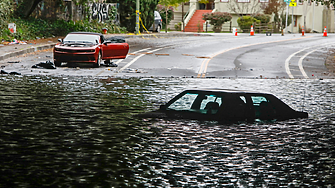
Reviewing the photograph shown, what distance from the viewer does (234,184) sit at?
6.41 metres

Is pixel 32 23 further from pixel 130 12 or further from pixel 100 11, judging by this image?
pixel 130 12

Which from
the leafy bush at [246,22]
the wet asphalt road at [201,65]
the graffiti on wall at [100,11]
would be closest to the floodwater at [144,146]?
the wet asphalt road at [201,65]

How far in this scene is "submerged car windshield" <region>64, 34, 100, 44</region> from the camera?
74.0 ft

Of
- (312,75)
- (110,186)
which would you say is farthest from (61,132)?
(312,75)

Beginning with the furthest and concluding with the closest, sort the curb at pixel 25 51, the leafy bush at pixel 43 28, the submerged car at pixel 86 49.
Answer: the leafy bush at pixel 43 28 < the curb at pixel 25 51 < the submerged car at pixel 86 49

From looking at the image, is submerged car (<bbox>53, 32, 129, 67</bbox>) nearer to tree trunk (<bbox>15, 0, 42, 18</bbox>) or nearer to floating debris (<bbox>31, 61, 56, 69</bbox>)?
floating debris (<bbox>31, 61, 56, 69</bbox>)

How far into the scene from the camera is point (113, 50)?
23594 millimetres

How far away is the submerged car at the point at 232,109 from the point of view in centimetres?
998

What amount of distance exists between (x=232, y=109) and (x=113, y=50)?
14.0m

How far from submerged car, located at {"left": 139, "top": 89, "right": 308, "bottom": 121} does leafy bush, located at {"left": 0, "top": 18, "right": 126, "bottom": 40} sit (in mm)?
23388

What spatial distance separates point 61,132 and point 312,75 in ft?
44.8

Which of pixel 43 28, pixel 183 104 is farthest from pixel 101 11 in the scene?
pixel 183 104

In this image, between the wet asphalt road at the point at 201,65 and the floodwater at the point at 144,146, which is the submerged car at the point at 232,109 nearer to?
the floodwater at the point at 144,146

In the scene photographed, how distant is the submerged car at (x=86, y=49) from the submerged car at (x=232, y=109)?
35.9ft
